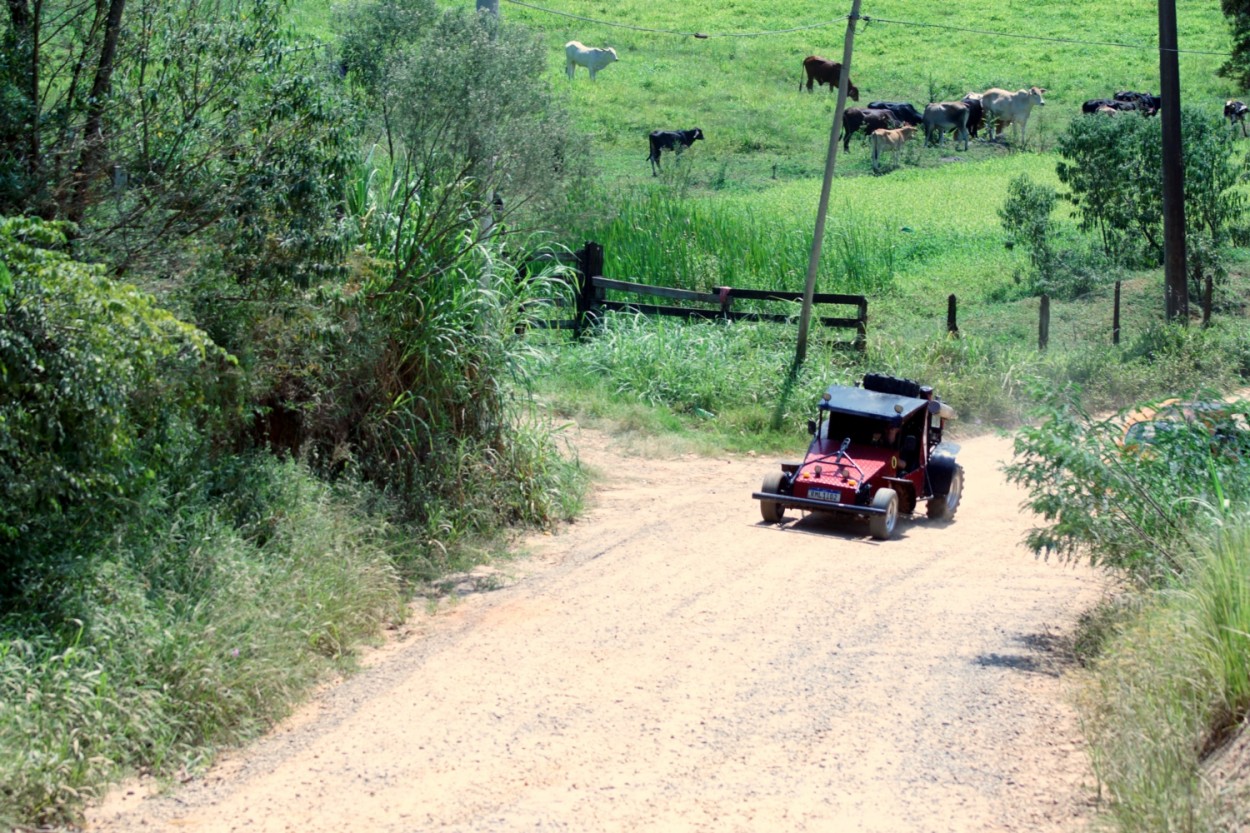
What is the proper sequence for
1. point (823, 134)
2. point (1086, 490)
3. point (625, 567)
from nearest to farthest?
point (1086, 490)
point (625, 567)
point (823, 134)

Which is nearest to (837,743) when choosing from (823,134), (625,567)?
(625,567)

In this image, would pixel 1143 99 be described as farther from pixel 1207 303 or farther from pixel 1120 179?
pixel 1207 303

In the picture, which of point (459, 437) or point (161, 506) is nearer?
point (161, 506)

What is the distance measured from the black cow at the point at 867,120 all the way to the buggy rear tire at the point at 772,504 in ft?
93.9

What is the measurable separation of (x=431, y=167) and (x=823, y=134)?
32.3 metres

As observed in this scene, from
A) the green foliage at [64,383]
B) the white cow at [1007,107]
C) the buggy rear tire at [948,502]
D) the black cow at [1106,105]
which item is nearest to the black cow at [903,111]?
the white cow at [1007,107]

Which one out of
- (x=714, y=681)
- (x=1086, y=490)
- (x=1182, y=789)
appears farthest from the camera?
(x=1086, y=490)

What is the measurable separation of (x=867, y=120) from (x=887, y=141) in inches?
68.2

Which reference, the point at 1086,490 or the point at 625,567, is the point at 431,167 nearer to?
the point at 625,567

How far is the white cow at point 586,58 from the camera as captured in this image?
44.4 metres

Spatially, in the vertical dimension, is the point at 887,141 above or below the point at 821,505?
above

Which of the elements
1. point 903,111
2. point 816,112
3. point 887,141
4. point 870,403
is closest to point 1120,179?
point 887,141

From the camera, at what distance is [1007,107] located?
4134cm

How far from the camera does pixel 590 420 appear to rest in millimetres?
16266
